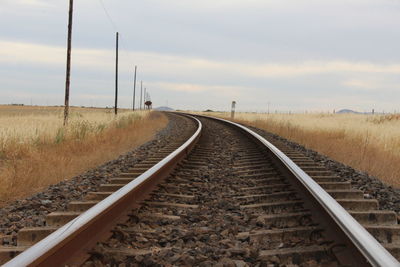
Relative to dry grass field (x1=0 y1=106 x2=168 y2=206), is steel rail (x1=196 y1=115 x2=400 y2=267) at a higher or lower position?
higher

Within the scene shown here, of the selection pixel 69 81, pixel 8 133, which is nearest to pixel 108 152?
pixel 8 133

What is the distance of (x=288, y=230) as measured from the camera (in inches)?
133

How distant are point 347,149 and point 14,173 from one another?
25.2 ft

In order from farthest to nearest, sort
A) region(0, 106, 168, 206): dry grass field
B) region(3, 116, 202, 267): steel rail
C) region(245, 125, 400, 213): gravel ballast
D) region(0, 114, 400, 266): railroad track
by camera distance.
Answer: region(0, 106, 168, 206): dry grass field
region(245, 125, 400, 213): gravel ballast
region(0, 114, 400, 266): railroad track
region(3, 116, 202, 267): steel rail

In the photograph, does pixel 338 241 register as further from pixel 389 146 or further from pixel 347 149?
pixel 389 146

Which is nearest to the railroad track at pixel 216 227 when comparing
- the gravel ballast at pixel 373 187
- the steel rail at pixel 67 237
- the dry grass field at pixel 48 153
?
the steel rail at pixel 67 237

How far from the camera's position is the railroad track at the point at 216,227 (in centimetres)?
273

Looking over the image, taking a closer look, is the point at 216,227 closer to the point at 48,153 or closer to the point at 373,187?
the point at 373,187

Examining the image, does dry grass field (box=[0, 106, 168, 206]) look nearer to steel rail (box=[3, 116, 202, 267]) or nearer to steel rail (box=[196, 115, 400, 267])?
steel rail (box=[3, 116, 202, 267])

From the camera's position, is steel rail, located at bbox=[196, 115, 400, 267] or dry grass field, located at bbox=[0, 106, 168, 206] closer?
steel rail, located at bbox=[196, 115, 400, 267]

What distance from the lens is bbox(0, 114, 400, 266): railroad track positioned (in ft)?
8.96

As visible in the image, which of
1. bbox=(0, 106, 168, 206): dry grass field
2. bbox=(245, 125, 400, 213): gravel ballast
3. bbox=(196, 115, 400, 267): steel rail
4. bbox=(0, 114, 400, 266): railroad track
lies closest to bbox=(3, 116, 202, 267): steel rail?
bbox=(0, 114, 400, 266): railroad track

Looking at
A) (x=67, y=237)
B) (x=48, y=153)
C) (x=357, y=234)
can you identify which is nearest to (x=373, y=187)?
(x=357, y=234)

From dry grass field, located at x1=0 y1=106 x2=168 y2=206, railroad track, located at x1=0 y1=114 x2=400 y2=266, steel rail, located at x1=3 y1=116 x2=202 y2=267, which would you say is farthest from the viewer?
dry grass field, located at x1=0 y1=106 x2=168 y2=206
